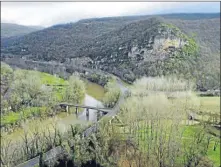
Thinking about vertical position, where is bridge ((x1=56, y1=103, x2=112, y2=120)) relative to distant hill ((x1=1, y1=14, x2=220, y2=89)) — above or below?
below

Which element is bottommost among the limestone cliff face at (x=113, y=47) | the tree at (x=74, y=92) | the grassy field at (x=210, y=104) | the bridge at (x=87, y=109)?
the bridge at (x=87, y=109)

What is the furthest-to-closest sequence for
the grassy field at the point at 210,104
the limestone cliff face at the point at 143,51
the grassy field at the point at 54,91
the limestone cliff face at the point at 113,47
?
the limestone cliff face at the point at 113,47
the limestone cliff face at the point at 143,51
the grassy field at the point at 54,91
the grassy field at the point at 210,104

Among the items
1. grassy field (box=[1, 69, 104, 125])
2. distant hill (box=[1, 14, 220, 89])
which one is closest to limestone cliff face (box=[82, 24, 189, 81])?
distant hill (box=[1, 14, 220, 89])

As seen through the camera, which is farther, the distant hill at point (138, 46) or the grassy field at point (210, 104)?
the distant hill at point (138, 46)

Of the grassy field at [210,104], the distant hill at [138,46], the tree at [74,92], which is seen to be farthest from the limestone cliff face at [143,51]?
the grassy field at [210,104]

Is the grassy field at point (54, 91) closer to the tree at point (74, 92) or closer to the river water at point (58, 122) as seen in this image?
the tree at point (74, 92)

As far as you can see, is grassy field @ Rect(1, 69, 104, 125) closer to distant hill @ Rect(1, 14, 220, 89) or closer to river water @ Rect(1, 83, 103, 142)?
river water @ Rect(1, 83, 103, 142)

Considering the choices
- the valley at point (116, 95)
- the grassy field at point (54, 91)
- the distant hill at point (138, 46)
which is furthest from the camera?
the distant hill at point (138, 46)

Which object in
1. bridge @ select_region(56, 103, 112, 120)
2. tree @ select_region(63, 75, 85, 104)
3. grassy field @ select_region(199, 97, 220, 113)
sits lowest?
bridge @ select_region(56, 103, 112, 120)

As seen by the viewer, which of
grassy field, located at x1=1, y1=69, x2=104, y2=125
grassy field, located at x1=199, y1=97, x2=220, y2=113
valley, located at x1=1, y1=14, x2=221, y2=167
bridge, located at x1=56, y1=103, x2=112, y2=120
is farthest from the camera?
bridge, located at x1=56, y1=103, x2=112, y2=120
